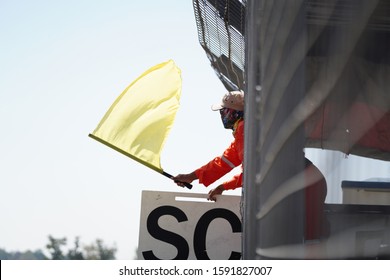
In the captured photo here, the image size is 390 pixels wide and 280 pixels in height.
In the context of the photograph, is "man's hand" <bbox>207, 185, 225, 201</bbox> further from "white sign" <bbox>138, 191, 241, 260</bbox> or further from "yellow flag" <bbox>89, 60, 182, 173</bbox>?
"yellow flag" <bbox>89, 60, 182, 173</bbox>

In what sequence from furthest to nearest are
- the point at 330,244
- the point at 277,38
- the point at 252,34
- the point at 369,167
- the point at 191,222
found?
the point at 191,222 → the point at 252,34 → the point at 277,38 → the point at 330,244 → the point at 369,167

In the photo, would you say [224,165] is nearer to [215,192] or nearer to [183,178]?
[183,178]

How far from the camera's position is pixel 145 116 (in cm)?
613

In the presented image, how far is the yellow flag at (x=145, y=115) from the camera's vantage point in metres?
6.03

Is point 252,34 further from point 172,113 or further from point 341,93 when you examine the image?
point 172,113

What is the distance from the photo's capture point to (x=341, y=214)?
2.30 metres

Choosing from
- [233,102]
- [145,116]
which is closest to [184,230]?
[145,116]

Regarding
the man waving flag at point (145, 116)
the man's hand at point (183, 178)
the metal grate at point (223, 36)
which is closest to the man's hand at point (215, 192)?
the man waving flag at point (145, 116)

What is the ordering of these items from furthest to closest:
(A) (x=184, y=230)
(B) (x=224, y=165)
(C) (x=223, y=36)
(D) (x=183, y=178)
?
1. (C) (x=223, y=36)
2. (D) (x=183, y=178)
3. (B) (x=224, y=165)
4. (A) (x=184, y=230)

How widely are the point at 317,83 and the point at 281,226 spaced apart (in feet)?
1.67

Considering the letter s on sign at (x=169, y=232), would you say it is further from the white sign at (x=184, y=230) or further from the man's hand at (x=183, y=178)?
the man's hand at (x=183, y=178)

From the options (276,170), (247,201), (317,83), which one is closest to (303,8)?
(317,83)

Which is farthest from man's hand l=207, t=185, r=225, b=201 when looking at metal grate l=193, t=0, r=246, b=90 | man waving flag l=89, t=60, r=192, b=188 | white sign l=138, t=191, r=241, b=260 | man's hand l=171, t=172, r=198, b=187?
metal grate l=193, t=0, r=246, b=90
